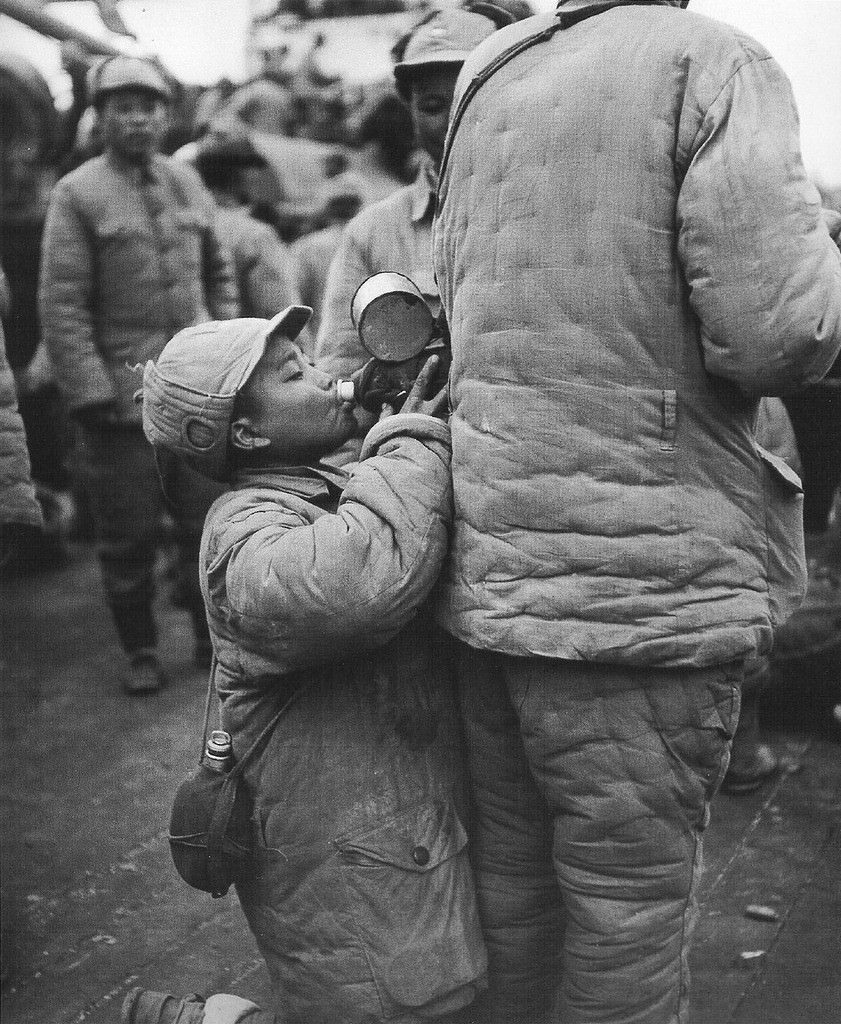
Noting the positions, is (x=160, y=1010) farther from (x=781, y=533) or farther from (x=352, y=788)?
(x=781, y=533)

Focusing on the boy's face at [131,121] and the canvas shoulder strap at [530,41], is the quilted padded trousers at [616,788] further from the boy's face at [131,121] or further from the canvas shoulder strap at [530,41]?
the boy's face at [131,121]

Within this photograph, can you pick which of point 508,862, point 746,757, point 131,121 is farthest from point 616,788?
point 131,121

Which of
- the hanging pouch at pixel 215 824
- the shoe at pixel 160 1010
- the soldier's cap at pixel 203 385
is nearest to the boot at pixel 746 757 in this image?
the shoe at pixel 160 1010

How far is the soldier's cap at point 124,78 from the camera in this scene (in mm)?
5113

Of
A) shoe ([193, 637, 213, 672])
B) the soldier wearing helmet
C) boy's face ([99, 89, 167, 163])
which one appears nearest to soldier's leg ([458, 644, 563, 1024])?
the soldier wearing helmet

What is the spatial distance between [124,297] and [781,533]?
366 cm

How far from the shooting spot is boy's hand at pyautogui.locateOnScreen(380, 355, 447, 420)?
2254 millimetres

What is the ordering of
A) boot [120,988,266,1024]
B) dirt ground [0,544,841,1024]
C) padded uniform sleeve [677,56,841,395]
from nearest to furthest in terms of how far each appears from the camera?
padded uniform sleeve [677,56,841,395], boot [120,988,266,1024], dirt ground [0,544,841,1024]

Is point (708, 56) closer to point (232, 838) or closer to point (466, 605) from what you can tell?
point (466, 605)

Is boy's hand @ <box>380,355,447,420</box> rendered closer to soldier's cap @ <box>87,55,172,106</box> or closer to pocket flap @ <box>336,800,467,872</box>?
pocket flap @ <box>336,800,467,872</box>

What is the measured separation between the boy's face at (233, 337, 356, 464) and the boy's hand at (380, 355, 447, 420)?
10 centimetres

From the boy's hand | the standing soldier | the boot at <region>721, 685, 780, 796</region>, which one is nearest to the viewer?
the boy's hand

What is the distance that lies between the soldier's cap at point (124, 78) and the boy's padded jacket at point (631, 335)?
11.2 feet

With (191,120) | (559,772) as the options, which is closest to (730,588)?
(559,772)
